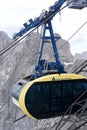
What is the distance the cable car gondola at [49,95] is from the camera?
54.8 ft

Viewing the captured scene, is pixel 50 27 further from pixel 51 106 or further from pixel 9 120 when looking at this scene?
pixel 9 120

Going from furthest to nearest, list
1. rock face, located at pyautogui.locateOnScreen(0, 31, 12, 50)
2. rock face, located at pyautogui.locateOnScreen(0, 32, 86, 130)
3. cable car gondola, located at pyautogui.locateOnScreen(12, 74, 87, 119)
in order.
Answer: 1. rock face, located at pyautogui.locateOnScreen(0, 31, 12, 50)
2. rock face, located at pyautogui.locateOnScreen(0, 32, 86, 130)
3. cable car gondola, located at pyautogui.locateOnScreen(12, 74, 87, 119)

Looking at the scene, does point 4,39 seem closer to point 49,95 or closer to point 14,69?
point 14,69

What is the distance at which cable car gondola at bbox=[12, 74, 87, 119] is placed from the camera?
1670cm

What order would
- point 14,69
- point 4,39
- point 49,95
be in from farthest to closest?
point 4,39, point 14,69, point 49,95

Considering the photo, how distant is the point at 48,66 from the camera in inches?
811

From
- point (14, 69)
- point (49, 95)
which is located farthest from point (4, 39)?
point (49, 95)

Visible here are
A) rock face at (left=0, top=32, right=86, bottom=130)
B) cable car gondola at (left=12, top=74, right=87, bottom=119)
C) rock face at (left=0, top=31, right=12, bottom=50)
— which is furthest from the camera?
rock face at (left=0, top=31, right=12, bottom=50)

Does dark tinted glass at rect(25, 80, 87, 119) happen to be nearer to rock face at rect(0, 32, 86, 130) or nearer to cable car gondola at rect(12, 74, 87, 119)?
cable car gondola at rect(12, 74, 87, 119)

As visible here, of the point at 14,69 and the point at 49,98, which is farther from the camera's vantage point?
the point at 14,69

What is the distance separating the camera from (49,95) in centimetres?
1695

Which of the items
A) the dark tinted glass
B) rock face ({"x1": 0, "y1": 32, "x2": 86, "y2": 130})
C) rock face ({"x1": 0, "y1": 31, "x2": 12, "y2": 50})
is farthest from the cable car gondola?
rock face ({"x1": 0, "y1": 31, "x2": 12, "y2": 50})

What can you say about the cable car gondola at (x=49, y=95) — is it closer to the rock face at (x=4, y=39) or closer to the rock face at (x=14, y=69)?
the rock face at (x=14, y=69)

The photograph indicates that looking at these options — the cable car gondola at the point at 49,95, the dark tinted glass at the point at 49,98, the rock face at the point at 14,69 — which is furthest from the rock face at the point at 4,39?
the dark tinted glass at the point at 49,98
